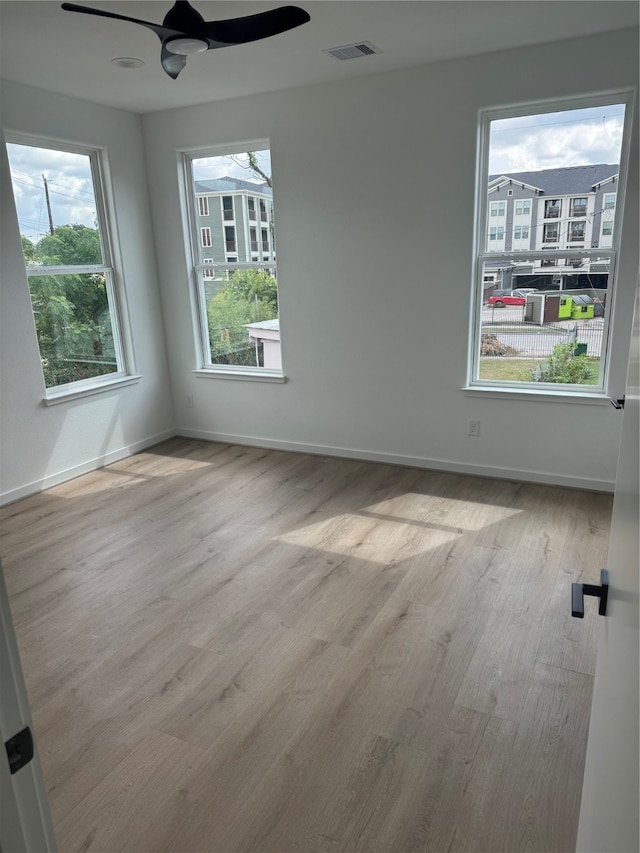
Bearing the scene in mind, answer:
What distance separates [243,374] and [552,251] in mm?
2631

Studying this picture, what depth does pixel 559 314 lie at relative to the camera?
3.93 meters

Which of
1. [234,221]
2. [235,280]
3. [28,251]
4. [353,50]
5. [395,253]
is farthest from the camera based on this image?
[235,280]

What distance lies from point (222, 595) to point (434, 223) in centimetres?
284

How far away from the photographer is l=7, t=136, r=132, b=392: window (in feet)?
13.5

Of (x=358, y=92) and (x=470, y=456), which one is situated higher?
(x=358, y=92)

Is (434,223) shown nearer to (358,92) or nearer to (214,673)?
(358,92)

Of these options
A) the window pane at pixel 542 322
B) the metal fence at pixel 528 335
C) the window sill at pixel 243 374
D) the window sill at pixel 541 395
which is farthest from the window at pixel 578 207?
the window sill at pixel 243 374

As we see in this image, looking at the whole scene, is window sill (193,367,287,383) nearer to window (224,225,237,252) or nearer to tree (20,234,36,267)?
window (224,225,237,252)

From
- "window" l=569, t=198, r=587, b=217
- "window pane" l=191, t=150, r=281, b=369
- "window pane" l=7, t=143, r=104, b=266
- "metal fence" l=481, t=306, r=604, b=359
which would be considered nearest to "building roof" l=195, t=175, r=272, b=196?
"window pane" l=191, t=150, r=281, b=369

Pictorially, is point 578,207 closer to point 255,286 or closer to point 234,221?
point 255,286

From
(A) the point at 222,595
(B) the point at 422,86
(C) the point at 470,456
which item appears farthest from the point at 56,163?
(C) the point at 470,456

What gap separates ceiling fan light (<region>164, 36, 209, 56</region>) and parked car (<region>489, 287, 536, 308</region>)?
2447 millimetres

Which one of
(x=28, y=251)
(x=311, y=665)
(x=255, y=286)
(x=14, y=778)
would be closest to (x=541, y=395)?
(x=255, y=286)

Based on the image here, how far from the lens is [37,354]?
4.16 metres
